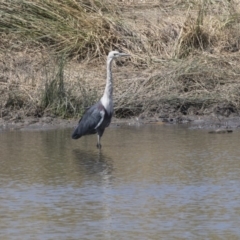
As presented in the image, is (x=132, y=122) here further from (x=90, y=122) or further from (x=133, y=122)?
(x=90, y=122)

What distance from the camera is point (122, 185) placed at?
747cm

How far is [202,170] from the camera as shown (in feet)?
26.5

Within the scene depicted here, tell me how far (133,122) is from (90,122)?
1602 mm

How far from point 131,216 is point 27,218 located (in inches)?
29.7

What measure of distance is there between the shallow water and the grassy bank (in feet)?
2.95

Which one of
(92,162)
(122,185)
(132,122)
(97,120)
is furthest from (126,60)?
(122,185)

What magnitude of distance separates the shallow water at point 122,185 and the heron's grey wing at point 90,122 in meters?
0.17

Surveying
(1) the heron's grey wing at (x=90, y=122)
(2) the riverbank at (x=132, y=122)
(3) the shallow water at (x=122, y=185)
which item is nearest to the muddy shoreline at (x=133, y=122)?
(2) the riverbank at (x=132, y=122)

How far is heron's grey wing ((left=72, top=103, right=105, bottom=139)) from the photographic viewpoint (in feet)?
31.7

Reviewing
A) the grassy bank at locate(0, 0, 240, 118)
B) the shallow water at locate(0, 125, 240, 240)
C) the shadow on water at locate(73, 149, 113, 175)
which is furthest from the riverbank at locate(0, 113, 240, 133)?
the shadow on water at locate(73, 149, 113, 175)

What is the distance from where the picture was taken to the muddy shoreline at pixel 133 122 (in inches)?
427

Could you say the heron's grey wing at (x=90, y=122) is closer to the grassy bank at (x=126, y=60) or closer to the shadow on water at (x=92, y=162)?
the shadow on water at (x=92, y=162)

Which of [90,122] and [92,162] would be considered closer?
[92,162]

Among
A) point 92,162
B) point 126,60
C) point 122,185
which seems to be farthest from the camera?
point 126,60
